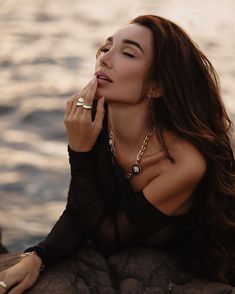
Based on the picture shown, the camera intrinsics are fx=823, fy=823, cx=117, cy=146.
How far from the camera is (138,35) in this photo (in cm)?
444

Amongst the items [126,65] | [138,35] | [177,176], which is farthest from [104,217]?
[138,35]

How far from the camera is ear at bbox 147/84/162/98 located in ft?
14.7

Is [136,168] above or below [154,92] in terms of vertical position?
below

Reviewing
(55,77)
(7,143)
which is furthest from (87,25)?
(7,143)

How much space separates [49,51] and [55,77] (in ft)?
2.85

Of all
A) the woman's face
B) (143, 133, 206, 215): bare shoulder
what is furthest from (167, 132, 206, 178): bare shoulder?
the woman's face

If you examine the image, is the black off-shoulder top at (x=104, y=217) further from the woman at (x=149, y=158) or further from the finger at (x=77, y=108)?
the finger at (x=77, y=108)

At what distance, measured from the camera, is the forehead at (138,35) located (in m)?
4.43

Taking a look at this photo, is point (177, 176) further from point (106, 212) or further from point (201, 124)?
point (106, 212)

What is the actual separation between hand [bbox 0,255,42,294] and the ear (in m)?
1.09

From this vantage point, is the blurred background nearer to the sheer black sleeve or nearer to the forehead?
the sheer black sleeve

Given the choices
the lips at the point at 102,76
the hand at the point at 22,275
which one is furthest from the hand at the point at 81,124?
the hand at the point at 22,275

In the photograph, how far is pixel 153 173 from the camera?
4.53 meters

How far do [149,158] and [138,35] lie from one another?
2.22 feet
